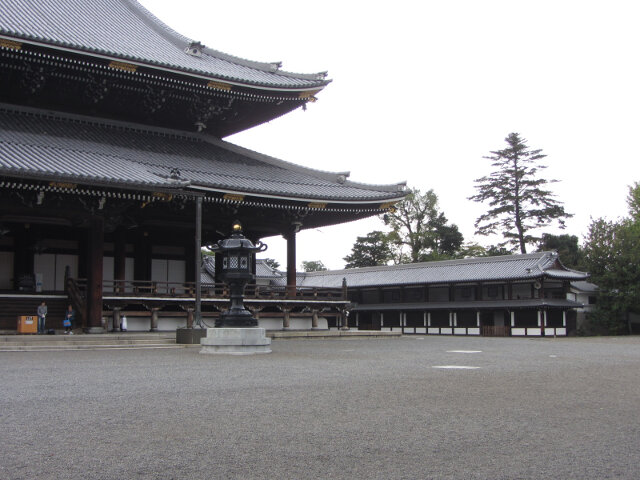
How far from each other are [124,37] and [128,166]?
25.9 ft

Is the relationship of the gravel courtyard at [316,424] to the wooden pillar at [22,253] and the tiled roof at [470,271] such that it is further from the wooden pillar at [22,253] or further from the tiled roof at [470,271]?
the tiled roof at [470,271]

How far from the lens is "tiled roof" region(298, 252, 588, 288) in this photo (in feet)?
158

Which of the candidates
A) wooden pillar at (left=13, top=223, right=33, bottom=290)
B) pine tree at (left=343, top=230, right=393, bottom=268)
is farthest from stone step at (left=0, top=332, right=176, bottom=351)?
pine tree at (left=343, top=230, right=393, bottom=268)

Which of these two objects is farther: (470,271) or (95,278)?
(470,271)

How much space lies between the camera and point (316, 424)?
6.54 meters

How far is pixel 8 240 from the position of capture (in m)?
24.7

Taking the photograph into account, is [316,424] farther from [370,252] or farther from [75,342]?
[370,252]

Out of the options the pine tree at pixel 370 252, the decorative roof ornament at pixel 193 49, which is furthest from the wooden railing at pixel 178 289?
the pine tree at pixel 370 252

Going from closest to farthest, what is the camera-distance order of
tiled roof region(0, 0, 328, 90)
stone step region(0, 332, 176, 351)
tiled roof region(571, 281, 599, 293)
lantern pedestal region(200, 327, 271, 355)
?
lantern pedestal region(200, 327, 271, 355) < stone step region(0, 332, 176, 351) < tiled roof region(0, 0, 328, 90) < tiled roof region(571, 281, 599, 293)

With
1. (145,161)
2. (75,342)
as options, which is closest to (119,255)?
(145,161)

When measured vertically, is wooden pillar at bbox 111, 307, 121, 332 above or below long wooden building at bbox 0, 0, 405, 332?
below

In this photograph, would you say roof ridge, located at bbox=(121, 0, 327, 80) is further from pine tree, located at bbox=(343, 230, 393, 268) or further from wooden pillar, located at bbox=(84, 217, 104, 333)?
pine tree, located at bbox=(343, 230, 393, 268)

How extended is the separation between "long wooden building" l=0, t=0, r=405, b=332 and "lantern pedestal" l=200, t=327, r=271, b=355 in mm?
5052

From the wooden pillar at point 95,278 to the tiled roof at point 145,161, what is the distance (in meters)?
2.09
